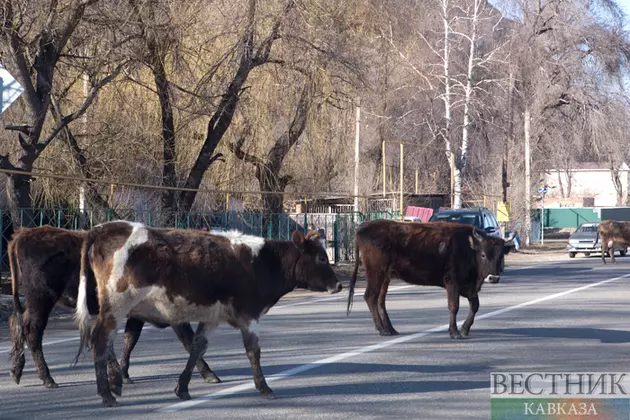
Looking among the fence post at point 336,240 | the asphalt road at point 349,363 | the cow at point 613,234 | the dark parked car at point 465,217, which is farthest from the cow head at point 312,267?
the cow at point 613,234

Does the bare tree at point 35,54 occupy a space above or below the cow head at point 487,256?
above

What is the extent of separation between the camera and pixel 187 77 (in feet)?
76.2

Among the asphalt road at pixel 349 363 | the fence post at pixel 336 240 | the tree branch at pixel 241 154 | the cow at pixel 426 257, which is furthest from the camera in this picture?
the fence post at pixel 336 240

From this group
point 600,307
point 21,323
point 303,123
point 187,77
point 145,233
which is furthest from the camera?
point 303,123

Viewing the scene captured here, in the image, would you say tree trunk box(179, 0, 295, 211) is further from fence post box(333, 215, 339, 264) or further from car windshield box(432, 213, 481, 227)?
car windshield box(432, 213, 481, 227)

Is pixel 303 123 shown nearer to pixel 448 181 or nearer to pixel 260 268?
pixel 260 268

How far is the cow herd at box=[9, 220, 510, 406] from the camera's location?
854 centimetres

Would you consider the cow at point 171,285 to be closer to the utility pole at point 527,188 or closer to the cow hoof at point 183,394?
the cow hoof at point 183,394

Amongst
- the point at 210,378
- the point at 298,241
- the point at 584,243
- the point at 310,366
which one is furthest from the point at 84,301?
the point at 584,243

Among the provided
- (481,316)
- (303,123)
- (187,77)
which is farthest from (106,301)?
(303,123)

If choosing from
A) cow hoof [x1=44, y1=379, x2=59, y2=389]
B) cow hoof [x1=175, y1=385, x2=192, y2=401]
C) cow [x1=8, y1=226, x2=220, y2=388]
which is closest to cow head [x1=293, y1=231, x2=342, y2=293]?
cow [x1=8, y1=226, x2=220, y2=388]

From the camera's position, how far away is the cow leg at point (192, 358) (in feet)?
28.3

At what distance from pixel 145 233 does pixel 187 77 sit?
1501cm

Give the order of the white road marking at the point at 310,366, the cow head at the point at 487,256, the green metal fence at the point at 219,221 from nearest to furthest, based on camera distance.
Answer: the white road marking at the point at 310,366 < the cow head at the point at 487,256 < the green metal fence at the point at 219,221
